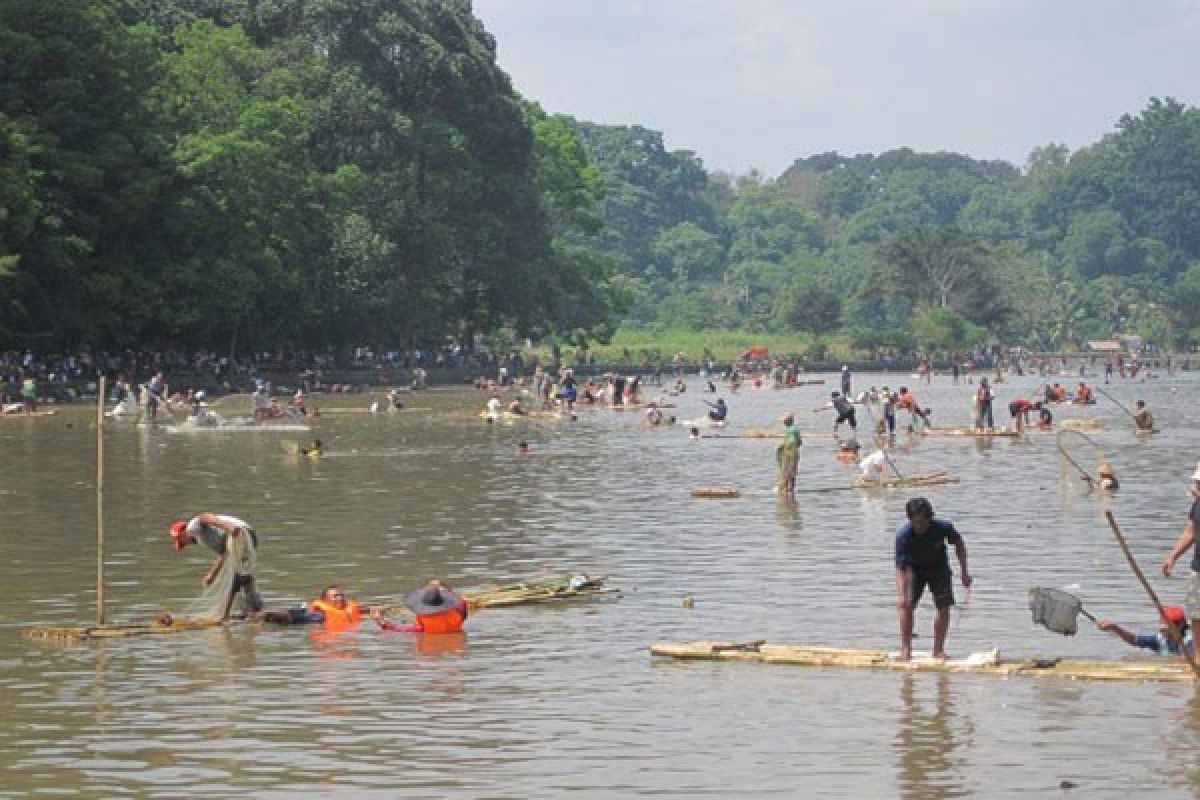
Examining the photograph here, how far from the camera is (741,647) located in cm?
2312

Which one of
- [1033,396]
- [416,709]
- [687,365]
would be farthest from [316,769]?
[687,365]

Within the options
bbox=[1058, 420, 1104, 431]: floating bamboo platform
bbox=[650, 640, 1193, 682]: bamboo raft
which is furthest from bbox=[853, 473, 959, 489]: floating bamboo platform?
bbox=[1058, 420, 1104, 431]: floating bamboo platform

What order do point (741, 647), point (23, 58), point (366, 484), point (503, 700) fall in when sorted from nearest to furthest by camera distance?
point (503, 700)
point (741, 647)
point (366, 484)
point (23, 58)

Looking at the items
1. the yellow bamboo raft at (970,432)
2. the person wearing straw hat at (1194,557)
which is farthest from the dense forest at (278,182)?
the person wearing straw hat at (1194,557)

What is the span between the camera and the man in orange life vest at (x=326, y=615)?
84.7 ft

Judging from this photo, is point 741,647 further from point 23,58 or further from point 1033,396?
point 1033,396

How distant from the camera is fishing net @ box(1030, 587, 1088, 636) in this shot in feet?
74.5

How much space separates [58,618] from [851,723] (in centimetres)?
1106

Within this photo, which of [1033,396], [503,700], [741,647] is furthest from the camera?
[1033,396]

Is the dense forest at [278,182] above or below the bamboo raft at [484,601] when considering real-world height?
above

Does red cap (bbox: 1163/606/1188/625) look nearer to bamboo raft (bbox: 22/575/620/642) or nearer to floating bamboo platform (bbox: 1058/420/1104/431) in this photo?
bamboo raft (bbox: 22/575/620/642)

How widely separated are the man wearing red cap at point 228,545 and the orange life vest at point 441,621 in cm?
216

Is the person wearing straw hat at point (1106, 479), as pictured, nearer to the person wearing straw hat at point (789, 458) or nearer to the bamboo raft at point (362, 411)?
the person wearing straw hat at point (789, 458)

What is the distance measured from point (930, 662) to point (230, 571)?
8452 mm
